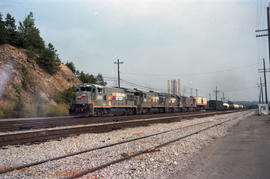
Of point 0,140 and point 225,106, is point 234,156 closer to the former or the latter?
point 0,140

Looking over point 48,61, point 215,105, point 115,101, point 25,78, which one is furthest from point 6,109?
point 215,105

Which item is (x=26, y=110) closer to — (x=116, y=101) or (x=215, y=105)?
(x=116, y=101)

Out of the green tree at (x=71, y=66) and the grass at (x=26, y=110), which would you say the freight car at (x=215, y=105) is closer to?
the green tree at (x=71, y=66)

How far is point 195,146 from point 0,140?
820cm

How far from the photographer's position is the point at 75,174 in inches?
220

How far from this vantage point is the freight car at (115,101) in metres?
A: 22.8

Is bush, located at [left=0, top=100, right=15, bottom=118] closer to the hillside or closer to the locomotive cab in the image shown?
the hillside

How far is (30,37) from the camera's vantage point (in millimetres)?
48469

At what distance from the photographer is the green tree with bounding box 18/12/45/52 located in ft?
157

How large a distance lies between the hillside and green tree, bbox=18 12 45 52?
11.6ft

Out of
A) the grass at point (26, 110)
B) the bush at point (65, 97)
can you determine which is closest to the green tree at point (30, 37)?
the bush at point (65, 97)

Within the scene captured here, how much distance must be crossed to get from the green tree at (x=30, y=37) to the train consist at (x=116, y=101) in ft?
86.0

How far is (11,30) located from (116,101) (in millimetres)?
32371

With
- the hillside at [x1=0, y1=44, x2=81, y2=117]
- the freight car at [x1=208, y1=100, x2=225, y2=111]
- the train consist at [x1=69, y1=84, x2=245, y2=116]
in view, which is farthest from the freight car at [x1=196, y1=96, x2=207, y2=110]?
the hillside at [x1=0, y1=44, x2=81, y2=117]
